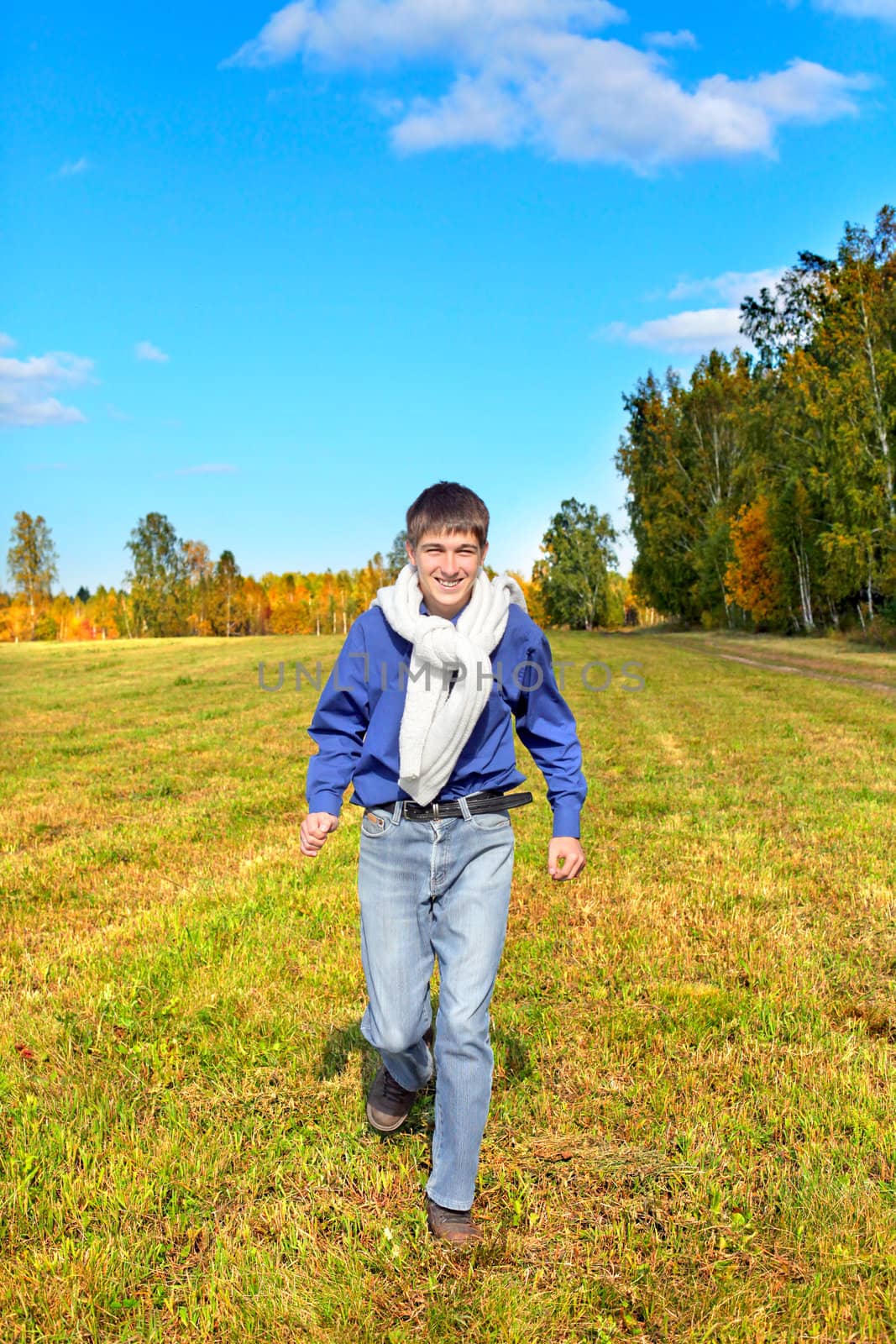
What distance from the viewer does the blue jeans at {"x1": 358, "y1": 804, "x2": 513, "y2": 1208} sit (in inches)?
111


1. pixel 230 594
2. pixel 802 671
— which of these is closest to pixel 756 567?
pixel 802 671

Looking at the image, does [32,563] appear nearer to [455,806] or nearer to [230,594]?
[230,594]

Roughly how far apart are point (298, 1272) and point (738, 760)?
922 centimetres

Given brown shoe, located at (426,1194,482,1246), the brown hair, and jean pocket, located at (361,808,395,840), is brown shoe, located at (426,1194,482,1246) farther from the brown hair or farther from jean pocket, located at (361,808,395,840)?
the brown hair

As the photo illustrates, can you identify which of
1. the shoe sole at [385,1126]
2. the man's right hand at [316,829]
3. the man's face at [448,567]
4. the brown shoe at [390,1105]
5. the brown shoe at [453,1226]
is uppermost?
the man's face at [448,567]

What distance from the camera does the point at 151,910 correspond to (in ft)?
18.3

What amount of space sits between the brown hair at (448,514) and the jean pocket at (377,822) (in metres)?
0.90

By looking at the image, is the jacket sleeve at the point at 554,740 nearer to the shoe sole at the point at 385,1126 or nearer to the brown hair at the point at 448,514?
the brown hair at the point at 448,514

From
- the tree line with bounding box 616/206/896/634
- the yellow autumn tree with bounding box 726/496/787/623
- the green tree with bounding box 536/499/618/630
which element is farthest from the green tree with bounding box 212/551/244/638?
the yellow autumn tree with bounding box 726/496/787/623

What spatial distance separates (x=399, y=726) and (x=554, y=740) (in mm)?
561

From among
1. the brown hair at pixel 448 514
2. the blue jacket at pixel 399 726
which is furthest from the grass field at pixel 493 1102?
the brown hair at pixel 448 514

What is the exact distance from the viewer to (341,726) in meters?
3.16

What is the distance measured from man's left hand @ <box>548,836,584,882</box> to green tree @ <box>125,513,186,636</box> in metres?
103

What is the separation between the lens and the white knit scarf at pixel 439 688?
2.86 metres
